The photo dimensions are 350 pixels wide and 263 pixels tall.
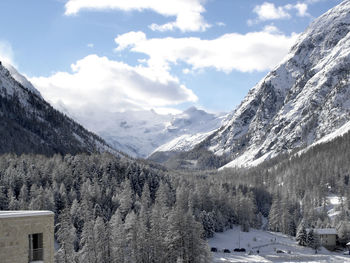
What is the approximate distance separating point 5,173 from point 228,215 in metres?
76.8

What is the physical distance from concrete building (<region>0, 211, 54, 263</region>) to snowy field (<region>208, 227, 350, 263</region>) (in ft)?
325

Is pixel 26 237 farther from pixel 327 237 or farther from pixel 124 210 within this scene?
pixel 327 237

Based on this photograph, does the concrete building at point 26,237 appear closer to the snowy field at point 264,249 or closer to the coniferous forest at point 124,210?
the coniferous forest at point 124,210

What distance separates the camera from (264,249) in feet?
431

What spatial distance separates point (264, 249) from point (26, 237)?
123860mm

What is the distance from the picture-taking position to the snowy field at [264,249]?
11653 cm

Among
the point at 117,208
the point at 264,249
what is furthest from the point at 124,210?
the point at 264,249

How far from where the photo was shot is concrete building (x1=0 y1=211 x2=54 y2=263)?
47.4ft

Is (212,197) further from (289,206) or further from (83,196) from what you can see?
(83,196)

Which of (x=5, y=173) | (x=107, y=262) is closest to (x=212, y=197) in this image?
(x=5, y=173)

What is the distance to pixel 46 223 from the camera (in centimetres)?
1570

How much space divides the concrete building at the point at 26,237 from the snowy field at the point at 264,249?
325 feet

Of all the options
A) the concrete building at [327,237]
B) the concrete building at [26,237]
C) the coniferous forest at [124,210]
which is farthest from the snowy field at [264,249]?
the concrete building at [26,237]

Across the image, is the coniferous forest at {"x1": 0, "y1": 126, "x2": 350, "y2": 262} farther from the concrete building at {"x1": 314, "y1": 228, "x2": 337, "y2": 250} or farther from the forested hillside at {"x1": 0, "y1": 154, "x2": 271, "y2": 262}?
the concrete building at {"x1": 314, "y1": 228, "x2": 337, "y2": 250}
